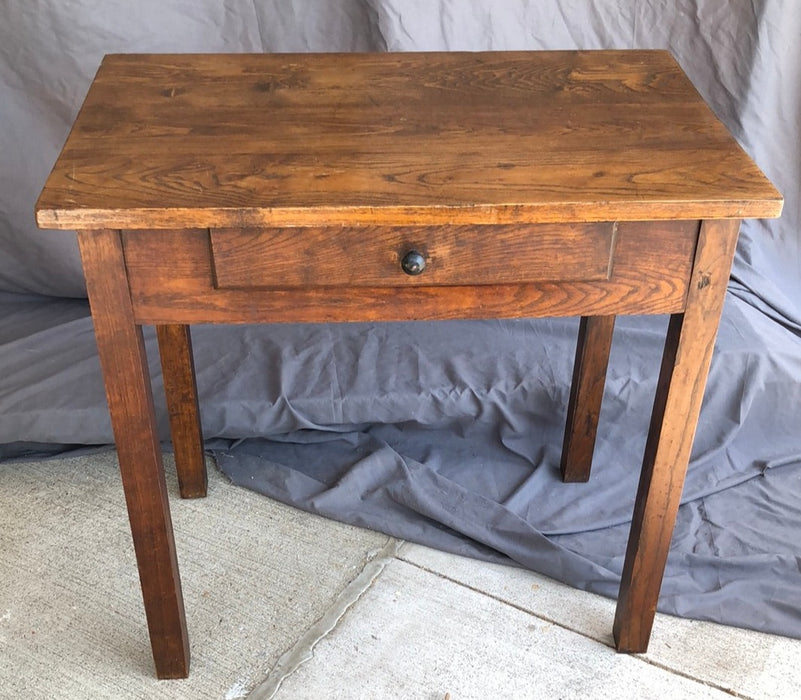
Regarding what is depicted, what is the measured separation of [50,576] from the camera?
65.4 inches

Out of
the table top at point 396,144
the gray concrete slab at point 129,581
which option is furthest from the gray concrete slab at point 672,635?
the table top at point 396,144

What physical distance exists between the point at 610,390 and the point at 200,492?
801 mm

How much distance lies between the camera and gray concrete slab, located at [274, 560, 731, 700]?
1.46 metres

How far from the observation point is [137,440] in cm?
126

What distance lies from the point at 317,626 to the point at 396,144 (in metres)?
0.77

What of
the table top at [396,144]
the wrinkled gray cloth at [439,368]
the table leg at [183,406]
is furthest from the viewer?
the wrinkled gray cloth at [439,368]

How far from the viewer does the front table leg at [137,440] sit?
1.14 meters

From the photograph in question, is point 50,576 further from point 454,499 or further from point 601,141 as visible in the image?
point 601,141

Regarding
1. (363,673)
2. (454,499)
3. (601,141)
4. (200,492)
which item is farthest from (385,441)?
(601,141)

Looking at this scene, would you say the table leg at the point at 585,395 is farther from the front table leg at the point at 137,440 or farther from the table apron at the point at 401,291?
the front table leg at the point at 137,440

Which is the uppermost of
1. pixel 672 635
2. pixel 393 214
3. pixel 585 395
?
pixel 393 214

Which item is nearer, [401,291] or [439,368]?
[401,291]

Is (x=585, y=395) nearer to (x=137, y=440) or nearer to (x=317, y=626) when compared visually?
(x=317, y=626)

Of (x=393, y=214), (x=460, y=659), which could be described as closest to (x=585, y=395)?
(x=460, y=659)
